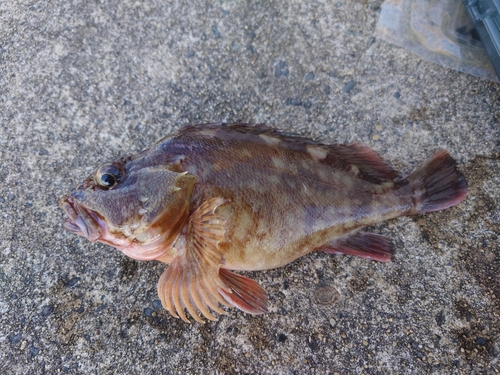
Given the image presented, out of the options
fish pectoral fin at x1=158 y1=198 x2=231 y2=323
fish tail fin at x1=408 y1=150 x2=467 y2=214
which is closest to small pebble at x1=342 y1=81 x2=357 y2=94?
fish tail fin at x1=408 y1=150 x2=467 y2=214

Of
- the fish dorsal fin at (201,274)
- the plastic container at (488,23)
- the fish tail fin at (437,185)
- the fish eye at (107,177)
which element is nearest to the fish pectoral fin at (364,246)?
the fish tail fin at (437,185)

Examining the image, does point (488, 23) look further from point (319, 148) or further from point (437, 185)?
point (319, 148)

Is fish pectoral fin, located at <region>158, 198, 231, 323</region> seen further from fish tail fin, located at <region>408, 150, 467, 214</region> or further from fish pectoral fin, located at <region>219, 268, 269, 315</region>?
fish tail fin, located at <region>408, 150, 467, 214</region>

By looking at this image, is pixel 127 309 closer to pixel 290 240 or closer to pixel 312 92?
pixel 290 240

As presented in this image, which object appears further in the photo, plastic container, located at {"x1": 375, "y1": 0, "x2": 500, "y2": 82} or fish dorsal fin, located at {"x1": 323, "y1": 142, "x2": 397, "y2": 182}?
plastic container, located at {"x1": 375, "y1": 0, "x2": 500, "y2": 82}

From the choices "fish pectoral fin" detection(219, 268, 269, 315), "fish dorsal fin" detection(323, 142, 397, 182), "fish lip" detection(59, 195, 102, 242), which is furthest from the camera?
"fish dorsal fin" detection(323, 142, 397, 182)

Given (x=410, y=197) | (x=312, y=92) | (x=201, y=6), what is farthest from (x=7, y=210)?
(x=410, y=197)

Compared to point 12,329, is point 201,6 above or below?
above

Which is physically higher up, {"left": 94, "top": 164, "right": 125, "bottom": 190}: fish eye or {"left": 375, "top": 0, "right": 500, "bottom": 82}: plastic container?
{"left": 375, "top": 0, "right": 500, "bottom": 82}: plastic container
